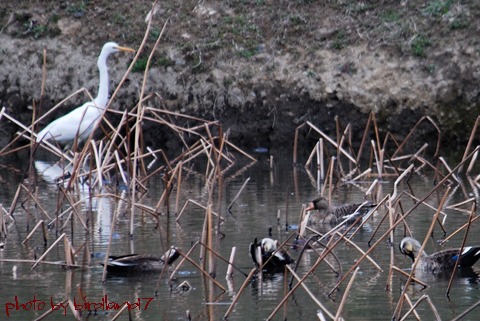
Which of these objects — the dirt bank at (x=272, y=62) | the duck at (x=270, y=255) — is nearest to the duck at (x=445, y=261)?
the duck at (x=270, y=255)

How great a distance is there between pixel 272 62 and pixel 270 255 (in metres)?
13.5

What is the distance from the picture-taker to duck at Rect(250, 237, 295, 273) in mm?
6082

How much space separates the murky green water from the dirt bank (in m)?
7.65

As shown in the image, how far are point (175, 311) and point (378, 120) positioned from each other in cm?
1324

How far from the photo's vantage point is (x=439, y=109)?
57.8ft

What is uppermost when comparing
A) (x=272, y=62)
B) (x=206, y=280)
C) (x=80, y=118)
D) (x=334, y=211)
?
(x=272, y=62)

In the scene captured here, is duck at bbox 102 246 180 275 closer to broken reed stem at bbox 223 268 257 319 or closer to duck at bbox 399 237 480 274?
broken reed stem at bbox 223 268 257 319

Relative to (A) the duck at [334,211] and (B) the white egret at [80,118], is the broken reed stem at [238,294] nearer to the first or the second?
(A) the duck at [334,211]

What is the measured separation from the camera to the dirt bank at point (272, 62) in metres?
17.9

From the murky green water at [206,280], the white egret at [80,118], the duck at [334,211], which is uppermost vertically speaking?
the white egret at [80,118]

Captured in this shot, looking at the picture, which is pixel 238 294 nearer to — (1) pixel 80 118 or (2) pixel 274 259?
(2) pixel 274 259

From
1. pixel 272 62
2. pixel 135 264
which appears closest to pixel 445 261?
pixel 135 264

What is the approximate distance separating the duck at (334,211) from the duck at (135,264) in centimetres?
270

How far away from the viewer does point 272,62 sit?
19156 mm
